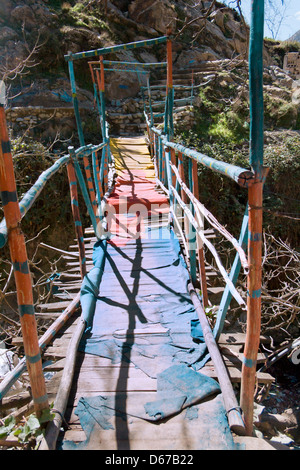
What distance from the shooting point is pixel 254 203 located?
1.13 metres

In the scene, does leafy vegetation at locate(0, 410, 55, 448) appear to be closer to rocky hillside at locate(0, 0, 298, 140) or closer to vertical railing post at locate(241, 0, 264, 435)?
vertical railing post at locate(241, 0, 264, 435)

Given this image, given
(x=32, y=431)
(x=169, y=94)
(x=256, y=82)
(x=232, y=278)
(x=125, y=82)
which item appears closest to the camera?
(x=256, y=82)

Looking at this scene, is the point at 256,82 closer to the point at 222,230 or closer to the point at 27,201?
the point at 222,230

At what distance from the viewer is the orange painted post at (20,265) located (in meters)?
1.04

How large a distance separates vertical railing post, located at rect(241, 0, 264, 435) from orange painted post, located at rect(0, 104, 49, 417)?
752 mm

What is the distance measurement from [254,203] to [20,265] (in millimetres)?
798

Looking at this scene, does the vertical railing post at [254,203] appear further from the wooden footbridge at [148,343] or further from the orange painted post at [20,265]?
the orange painted post at [20,265]

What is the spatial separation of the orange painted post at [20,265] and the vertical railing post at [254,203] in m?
0.75

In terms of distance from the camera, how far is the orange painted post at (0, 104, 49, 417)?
104 centimetres

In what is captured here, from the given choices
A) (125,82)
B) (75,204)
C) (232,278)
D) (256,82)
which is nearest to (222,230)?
(232,278)

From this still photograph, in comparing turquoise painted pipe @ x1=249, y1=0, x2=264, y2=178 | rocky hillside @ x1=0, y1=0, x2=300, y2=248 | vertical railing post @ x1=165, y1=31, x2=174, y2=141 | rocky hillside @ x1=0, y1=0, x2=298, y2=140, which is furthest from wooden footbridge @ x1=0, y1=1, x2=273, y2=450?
rocky hillside @ x1=0, y1=0, x2=298, y2=140

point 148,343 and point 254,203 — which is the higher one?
point 254,203

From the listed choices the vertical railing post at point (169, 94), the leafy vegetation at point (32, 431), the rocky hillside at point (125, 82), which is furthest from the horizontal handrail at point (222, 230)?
the rocky hillside at point (125, 82)

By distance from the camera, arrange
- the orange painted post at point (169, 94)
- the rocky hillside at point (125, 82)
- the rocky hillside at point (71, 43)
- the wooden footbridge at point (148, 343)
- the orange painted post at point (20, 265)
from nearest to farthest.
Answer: the orange painted post at point (20, 265) < the wooden footbridge at point (148, 343) < the orange painted post at point (169, 94) < the rocky hillside at point (125, 82) < the rocky hillside at point (71, 43)
